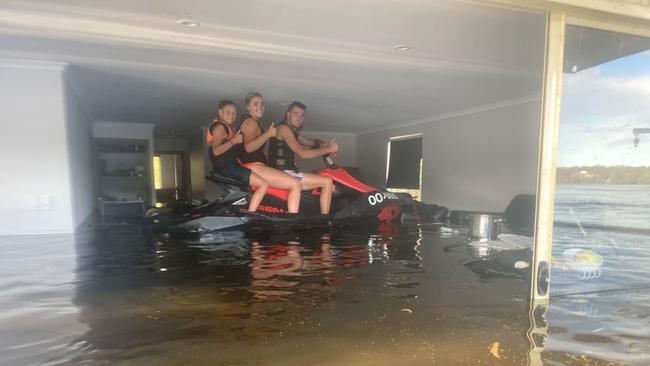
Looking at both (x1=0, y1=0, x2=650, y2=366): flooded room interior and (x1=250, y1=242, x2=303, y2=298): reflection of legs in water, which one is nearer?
(x1=0, y1=0, x2=650, y2=366): flooded room interior

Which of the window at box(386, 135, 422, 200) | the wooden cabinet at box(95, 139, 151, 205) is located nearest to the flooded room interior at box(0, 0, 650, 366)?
the window at box(386, 135, 422, 200)

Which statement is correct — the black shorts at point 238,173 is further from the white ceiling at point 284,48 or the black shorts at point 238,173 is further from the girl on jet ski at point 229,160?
the white ceiling at point 284,48

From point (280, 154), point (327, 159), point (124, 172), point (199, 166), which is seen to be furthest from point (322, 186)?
point (199, 166)

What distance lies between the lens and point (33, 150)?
12.8 ft

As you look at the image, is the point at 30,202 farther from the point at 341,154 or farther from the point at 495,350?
the point at 341,154

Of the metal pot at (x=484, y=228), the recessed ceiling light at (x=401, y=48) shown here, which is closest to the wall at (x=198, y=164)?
the recessed ceiling light at (x=401, y=48)

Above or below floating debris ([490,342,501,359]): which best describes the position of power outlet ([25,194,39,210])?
above

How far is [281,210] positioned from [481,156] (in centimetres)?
351

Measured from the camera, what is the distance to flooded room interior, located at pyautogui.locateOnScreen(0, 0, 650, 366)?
149 cm

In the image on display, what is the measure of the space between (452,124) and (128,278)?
578 centimetres

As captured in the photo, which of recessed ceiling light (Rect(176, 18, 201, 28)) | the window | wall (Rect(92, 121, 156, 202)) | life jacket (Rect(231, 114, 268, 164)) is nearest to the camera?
recessed ceiling light (Rect(176, 18, 201, 28))

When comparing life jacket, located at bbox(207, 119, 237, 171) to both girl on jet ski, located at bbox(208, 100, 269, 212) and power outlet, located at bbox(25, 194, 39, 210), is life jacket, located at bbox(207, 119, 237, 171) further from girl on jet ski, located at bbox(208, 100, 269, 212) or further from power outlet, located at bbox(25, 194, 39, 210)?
power outlet, located at bbox(25, 194, 39, 210)

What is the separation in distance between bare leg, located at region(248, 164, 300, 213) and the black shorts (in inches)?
3.2

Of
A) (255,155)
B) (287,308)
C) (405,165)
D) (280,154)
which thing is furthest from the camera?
(405,165)
